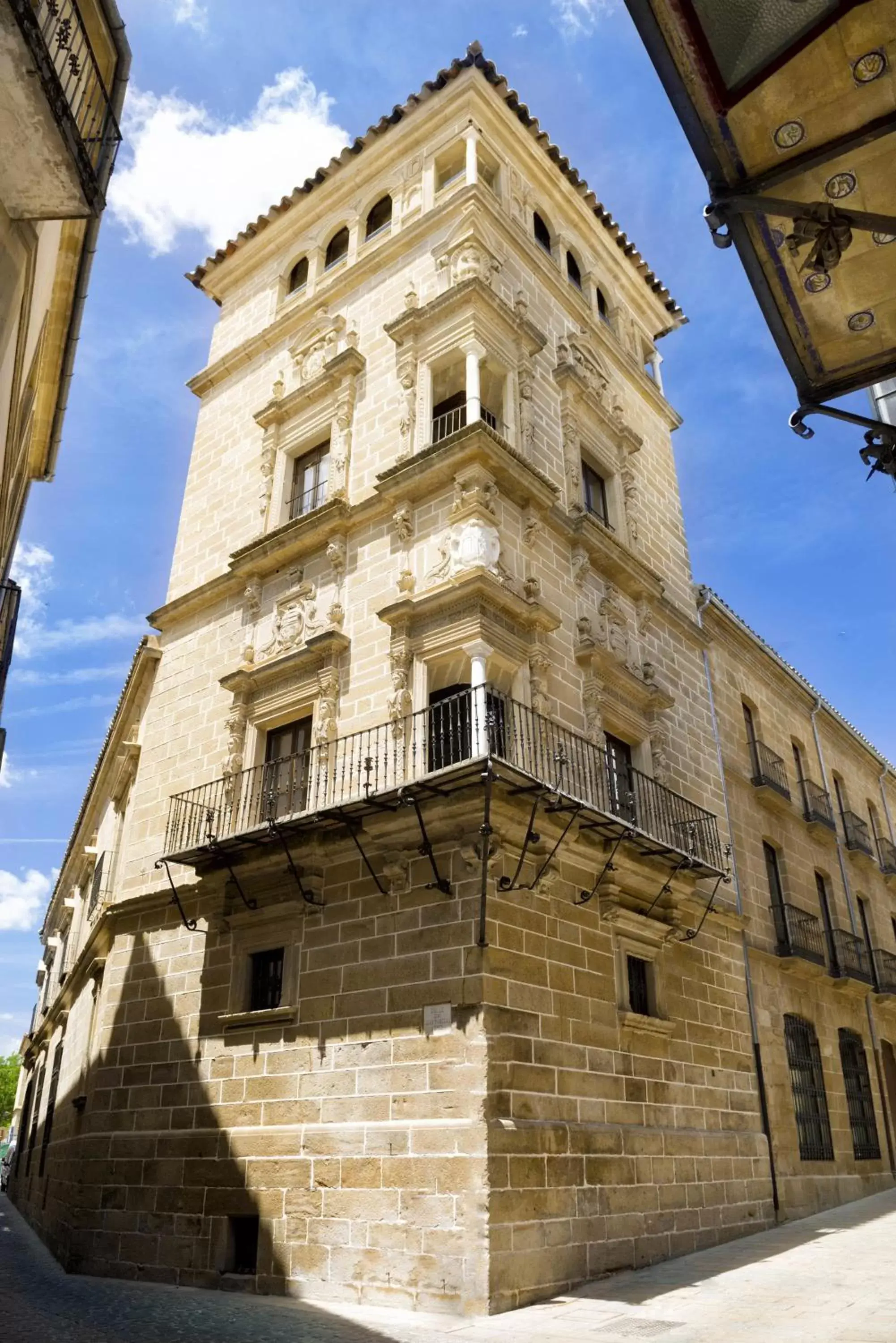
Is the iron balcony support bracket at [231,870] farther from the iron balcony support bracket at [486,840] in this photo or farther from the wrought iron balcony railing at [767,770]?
the wrought iron balcony railing at [767,770]

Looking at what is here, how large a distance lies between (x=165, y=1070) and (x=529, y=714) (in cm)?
650

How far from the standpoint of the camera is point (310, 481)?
15781 millimetres

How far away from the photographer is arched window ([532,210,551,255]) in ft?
59.7

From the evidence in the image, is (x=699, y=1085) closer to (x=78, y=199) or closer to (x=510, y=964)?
(x=510, y=964)

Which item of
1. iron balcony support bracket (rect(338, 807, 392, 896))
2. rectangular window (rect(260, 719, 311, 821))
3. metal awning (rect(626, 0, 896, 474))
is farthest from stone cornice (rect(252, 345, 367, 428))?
metal awning (rect(626, 0, 896, 474))

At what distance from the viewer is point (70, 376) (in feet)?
38.1

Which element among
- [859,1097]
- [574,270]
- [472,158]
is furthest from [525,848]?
[574,270]

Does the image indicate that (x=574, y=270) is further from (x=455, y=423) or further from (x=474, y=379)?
(x=474, y=379)

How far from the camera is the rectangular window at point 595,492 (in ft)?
52.2

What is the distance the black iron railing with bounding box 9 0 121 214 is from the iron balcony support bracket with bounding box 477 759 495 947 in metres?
5.96

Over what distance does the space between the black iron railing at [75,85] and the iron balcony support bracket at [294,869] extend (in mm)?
6561

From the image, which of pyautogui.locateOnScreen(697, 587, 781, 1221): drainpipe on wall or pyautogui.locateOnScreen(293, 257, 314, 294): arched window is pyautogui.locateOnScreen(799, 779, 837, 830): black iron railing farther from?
pyautogui.locateOnScreen(293, 257, 314, 294): arched window

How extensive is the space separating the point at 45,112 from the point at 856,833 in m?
21.4

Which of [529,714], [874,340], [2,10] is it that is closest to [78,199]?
[2,10]
